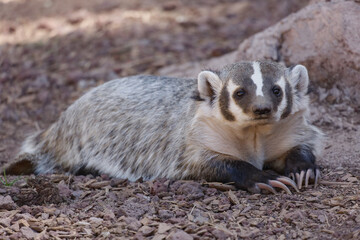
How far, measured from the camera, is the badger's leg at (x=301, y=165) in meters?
4.32

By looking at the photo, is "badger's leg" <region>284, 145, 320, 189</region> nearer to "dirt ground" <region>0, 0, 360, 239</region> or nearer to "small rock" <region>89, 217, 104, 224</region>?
"dirt ground" <region>0, 0, 360, 239</region>

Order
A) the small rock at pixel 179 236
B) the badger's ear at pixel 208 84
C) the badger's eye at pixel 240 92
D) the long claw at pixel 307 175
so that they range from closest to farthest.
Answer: the small rock at pixel 179 236 → the badger's eye at pixel 240 92 → the long claw at pixel 307 175 → the badger's ear at pixel 208 84

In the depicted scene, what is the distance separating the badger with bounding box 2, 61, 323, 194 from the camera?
4227 mm

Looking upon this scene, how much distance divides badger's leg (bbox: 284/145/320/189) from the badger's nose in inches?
25.0

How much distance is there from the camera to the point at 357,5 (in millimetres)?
5723

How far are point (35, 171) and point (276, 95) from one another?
8.36 ft

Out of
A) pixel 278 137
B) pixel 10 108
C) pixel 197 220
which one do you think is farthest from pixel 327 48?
pixel 10 108

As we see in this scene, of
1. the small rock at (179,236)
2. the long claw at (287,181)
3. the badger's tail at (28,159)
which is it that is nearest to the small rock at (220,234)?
the small rock at (179,236)

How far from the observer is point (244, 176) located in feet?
14.0

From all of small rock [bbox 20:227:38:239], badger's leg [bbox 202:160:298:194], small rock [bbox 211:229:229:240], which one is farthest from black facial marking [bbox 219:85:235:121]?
small rock [bbox 20:227:38:239]

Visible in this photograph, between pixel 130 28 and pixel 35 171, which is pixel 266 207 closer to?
pixel 35 171

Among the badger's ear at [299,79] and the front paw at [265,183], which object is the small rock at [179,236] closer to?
the front paw at [265,183]

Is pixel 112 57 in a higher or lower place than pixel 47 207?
higher

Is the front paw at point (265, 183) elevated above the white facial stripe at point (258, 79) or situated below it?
below
